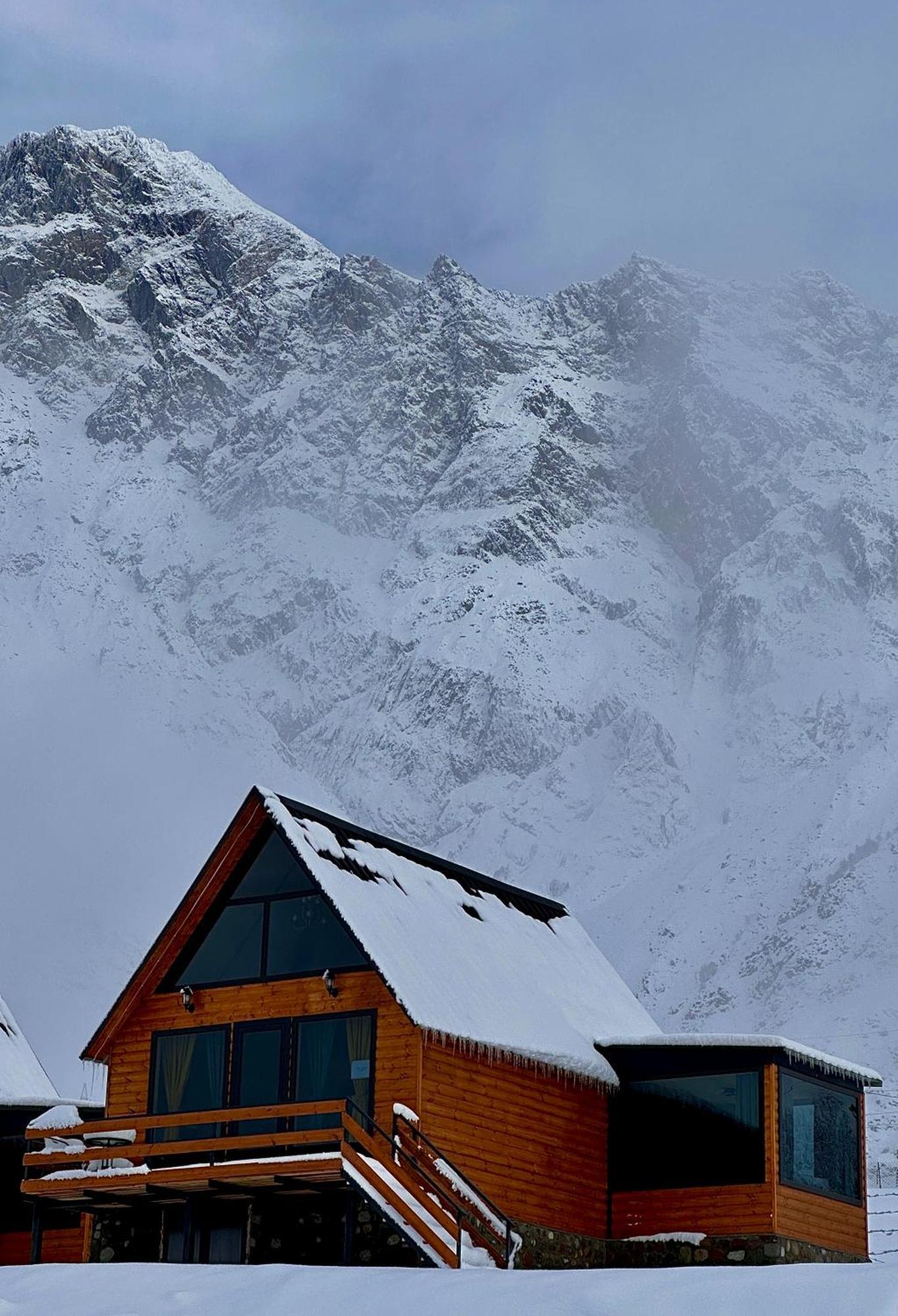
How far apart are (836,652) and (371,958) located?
155 metres

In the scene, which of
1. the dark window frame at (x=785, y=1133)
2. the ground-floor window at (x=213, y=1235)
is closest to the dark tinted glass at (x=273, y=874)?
the ground-floor window at (x=213, y=1235)

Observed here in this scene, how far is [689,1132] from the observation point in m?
25.5

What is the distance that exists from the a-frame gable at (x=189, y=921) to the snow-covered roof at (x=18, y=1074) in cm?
482

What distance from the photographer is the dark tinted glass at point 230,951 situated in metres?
25.7

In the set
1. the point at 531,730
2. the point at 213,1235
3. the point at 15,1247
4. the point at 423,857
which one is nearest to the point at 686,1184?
the point at 423,857

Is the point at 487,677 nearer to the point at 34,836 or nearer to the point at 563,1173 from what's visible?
the point at 34,836

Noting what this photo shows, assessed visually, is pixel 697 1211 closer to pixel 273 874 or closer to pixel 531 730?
pixel 273 874

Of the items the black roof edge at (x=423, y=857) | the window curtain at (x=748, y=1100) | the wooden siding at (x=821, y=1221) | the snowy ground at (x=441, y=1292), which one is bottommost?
the snowy ground at (x=441, y=1292)

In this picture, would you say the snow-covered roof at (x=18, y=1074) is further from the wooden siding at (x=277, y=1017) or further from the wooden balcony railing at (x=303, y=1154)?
the wooden balcony railing at (x=303, y=1154)

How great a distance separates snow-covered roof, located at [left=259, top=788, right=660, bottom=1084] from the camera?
Answer: 2392 centimetres

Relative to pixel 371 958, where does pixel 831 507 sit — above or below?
above

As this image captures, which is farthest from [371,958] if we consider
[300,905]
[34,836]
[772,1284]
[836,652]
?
[836,652]

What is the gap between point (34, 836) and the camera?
145 meters

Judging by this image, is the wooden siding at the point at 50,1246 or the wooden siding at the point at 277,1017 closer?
the wooden siding at the point at 277,1017
